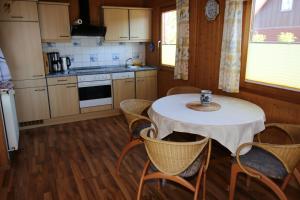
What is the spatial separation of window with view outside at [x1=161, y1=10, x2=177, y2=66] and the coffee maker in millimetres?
1993

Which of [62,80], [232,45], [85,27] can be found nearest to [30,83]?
[62,80]

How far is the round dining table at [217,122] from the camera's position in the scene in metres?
1.94

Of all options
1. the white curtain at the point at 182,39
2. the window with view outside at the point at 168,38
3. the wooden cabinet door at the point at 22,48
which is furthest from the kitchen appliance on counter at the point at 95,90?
the white curtain at the point at 182,39

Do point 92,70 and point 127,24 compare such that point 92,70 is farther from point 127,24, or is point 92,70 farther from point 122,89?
point 127,24

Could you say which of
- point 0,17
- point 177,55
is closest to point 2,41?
point 0,17

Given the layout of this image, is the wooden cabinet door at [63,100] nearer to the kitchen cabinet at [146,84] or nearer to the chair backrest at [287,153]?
the kitchen cabinet at [146,84]

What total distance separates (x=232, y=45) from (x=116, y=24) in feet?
8.25

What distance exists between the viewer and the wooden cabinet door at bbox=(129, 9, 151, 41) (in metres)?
4.67

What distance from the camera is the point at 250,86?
281cm

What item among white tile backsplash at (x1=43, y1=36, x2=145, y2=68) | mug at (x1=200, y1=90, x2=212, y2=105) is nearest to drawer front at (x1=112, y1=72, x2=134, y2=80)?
white tile backsplash at (x1=43, y1=36, x2=145, y2=68)

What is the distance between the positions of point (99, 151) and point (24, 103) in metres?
1.67

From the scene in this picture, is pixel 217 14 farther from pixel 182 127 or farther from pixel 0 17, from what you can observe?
pixel 0 17

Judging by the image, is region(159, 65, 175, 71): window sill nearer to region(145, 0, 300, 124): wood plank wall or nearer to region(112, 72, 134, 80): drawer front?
region(145, 0, 300, 124): wood plank wall

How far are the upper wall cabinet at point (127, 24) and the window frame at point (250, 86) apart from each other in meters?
2.44
